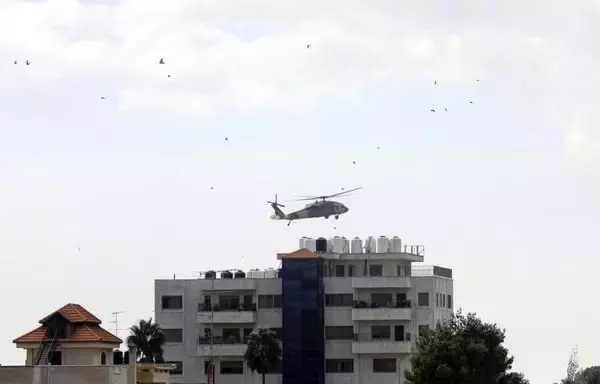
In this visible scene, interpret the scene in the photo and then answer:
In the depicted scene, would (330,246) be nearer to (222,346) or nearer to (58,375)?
(222,346)

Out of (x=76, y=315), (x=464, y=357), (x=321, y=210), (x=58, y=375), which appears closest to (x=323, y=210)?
(x=321, y=210)

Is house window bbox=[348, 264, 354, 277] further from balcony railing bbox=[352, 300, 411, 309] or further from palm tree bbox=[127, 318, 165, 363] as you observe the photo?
palm tree bbox=[127, 318, 165, 363]

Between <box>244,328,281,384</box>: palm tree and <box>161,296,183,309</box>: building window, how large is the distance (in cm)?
1178

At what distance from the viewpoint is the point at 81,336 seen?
105 m

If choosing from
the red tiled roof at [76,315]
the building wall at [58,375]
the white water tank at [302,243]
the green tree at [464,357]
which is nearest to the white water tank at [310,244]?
the white water tank at [302,243]

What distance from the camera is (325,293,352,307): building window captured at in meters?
164

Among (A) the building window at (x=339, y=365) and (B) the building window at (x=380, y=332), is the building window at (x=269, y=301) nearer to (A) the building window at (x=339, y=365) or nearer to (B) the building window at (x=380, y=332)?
(A) the building window at (x=339, y=365)

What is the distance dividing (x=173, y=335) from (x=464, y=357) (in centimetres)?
5491

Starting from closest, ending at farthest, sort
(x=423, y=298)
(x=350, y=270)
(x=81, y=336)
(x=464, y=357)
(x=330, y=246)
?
(x=81, y=336), (x=464, y=357), (x=423, y=298), (x=350, y=270), (x=330, y=246)

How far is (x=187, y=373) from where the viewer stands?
164250mm

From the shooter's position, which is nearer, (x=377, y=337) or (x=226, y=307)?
(x=377, y=337)

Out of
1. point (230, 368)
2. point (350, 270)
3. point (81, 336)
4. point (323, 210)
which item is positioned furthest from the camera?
point (323, 210)

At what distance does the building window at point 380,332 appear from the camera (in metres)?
163


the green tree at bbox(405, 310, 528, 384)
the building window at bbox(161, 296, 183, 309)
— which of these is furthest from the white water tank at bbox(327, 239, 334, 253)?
the green tree at bbox(405, 310, 528, 384)
